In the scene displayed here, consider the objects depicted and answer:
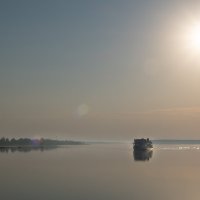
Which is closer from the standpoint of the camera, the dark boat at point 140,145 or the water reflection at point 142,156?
the water reflection at point 142,156

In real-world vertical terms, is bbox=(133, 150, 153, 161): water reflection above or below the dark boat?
below

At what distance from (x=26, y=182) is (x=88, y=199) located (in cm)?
1801

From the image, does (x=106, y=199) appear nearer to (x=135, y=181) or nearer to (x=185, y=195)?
(x=185, y=195)

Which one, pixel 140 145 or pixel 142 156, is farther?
pixel 140 145

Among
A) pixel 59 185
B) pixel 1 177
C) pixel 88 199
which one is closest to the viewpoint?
pixel 88 199

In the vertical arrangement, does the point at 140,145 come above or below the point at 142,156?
above

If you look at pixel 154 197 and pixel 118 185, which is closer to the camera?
pixel 154 197

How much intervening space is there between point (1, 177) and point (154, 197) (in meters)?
29.8

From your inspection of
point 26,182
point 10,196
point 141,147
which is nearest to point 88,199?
point 10,196

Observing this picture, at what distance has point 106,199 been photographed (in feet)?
142

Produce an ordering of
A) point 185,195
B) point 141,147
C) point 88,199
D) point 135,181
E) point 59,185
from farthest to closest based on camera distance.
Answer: point 141,147 → point 135,181 → point 59,185 → point 185,195 → point 88,199

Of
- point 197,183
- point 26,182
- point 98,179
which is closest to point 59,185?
point 26,182

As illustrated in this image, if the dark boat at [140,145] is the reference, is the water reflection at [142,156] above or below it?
below

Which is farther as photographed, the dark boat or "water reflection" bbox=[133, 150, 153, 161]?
the dark boat
